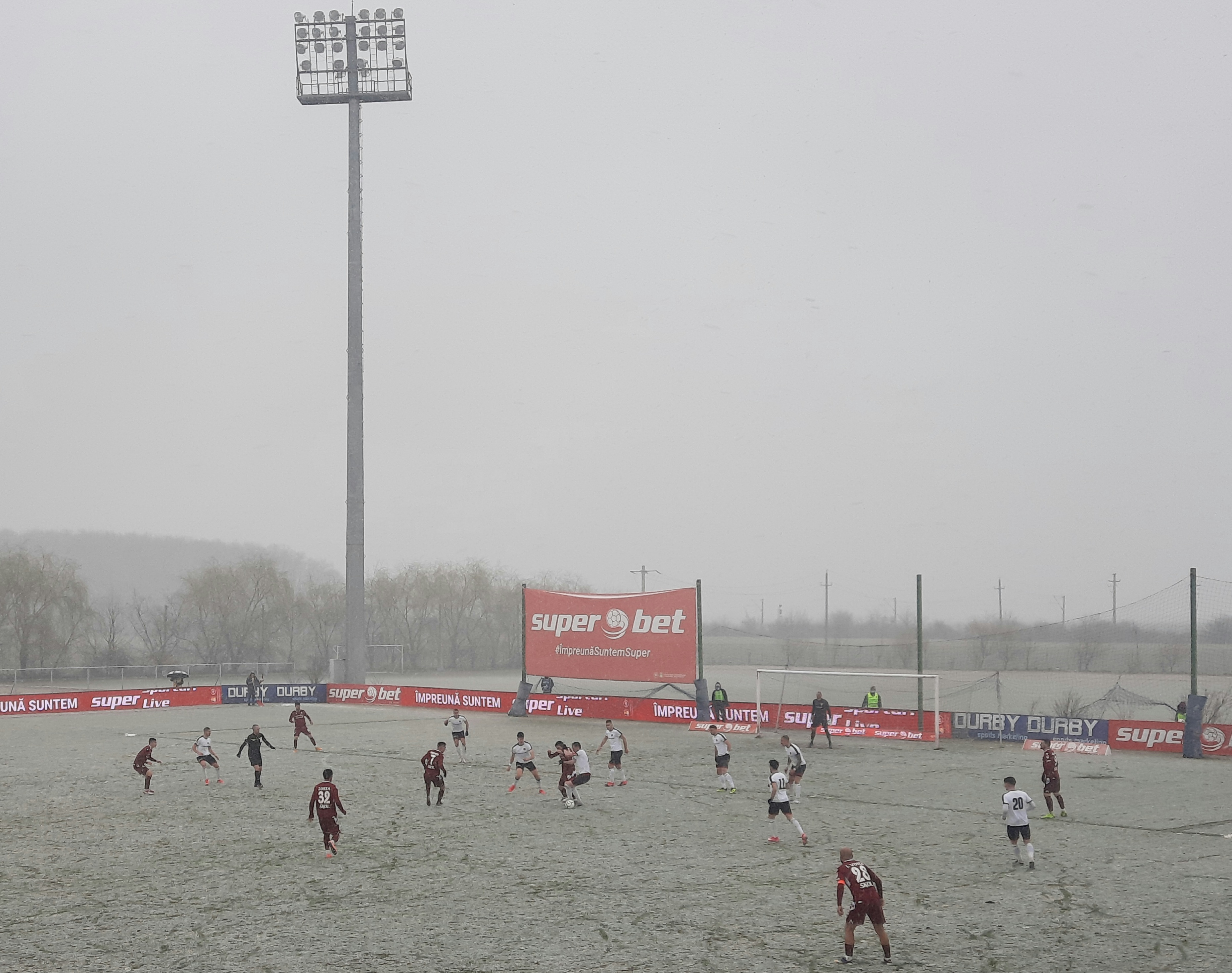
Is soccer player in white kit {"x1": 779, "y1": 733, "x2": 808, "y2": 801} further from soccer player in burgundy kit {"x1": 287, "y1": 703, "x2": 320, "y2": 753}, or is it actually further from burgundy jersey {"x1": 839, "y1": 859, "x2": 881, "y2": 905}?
soccer player in burgundy kit {"x1": 287, "y1": 703, "x2": 320, "y2": 753}

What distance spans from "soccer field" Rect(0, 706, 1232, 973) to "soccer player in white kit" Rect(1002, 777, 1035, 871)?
394mm

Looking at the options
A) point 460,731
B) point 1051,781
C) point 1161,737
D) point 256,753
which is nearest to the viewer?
point 1051,781

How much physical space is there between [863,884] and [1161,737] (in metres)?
25.9

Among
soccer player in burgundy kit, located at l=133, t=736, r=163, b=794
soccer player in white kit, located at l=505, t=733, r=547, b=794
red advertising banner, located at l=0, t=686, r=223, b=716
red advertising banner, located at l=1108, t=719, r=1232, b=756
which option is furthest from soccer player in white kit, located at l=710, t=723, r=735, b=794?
red advertising banner, located at l=0, t=686, r=223, b=716

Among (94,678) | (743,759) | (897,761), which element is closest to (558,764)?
(743,759)

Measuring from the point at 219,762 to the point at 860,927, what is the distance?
23922 mm

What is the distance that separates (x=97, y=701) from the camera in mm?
51906

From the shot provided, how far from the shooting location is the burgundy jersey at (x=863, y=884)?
13289 mm

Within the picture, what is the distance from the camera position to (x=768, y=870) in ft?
60.7

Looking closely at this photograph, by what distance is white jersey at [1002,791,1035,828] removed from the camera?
18.3m

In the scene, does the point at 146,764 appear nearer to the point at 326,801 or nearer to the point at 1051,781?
the point at 326,801

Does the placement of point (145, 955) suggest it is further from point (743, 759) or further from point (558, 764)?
point (743, 759)

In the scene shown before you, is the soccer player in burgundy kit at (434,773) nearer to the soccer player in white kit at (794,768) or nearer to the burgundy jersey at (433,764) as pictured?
the burgundy jersey at (433,764)

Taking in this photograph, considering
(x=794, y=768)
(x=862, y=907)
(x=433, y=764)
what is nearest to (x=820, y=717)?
(x=794, y=768)
